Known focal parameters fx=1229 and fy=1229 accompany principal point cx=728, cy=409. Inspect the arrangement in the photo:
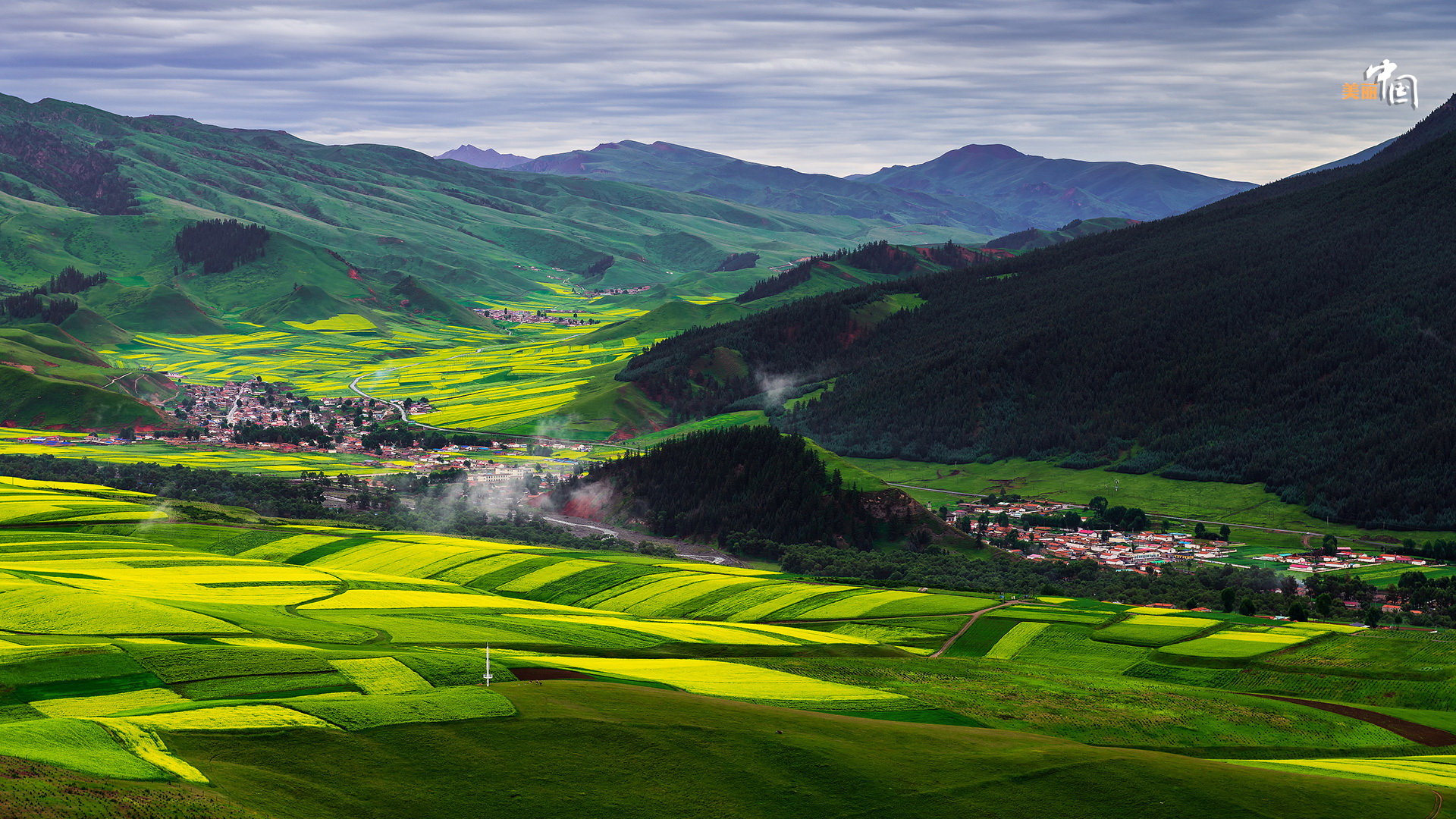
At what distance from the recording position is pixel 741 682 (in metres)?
86.1

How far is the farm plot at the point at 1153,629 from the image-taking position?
11281cm

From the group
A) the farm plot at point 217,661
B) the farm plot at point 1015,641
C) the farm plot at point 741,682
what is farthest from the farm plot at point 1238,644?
the farm plot at point 217,661

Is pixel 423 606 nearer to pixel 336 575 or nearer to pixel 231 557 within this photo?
pixel 336 575

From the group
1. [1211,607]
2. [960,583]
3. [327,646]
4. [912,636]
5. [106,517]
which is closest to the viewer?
[327,646]

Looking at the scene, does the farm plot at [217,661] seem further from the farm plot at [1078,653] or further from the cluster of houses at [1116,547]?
the cluster of houses at [1116,547]

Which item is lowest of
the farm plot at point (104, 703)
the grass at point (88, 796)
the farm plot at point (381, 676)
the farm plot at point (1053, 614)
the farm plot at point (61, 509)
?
the farm plot at point (1053, 614)

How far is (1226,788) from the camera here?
65.4 meters

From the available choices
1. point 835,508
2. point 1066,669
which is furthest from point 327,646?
point 835,508

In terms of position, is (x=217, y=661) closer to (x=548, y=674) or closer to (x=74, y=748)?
(x=548, y=674)

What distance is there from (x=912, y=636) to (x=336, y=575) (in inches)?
2520

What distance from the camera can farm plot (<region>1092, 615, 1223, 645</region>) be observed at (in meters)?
113

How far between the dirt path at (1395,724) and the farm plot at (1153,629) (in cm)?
1873

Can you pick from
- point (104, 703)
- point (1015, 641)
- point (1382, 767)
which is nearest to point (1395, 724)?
point (1382, 767)

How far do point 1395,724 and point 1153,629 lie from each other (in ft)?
101
